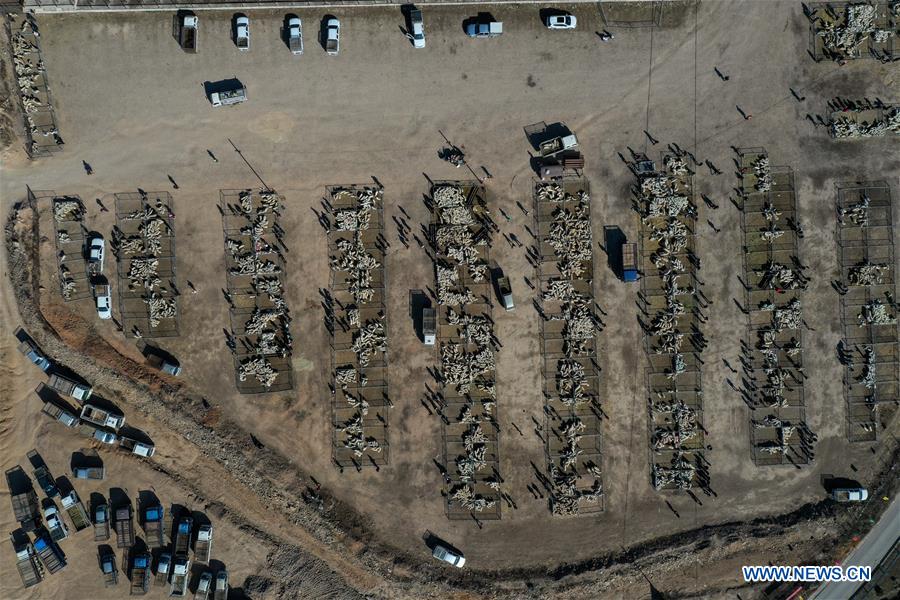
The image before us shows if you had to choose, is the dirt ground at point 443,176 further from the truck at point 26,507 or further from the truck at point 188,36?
the truck at point 26,507

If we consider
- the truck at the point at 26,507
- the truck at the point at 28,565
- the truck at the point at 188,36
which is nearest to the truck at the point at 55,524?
the truck at the point at 26,507

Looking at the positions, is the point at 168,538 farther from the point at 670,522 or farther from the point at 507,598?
the point at 670,522

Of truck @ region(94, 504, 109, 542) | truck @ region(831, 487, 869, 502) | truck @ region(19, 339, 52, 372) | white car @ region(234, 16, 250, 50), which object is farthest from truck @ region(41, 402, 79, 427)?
truck @ region(831, 487, 869, 502)

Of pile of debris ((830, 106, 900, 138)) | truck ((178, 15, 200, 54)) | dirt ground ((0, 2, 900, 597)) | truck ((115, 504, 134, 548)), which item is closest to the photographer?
truck ((115, 504, 134, 548))

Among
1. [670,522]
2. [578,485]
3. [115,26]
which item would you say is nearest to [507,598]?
[578,485]

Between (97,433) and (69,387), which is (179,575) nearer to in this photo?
(97,433)

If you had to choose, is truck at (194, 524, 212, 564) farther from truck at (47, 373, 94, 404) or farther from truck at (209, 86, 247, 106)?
truck at (209, 86, 247, 106)
